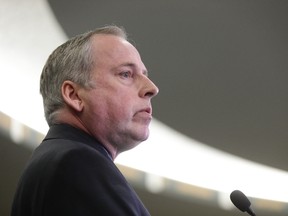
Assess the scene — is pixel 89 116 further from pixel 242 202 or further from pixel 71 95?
pixel 242 202

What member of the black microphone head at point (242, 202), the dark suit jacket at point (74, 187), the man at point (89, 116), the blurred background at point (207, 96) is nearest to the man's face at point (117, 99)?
the man at point (89, 116)

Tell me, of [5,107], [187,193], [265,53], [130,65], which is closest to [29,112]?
[5,107]

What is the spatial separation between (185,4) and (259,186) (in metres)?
0.75

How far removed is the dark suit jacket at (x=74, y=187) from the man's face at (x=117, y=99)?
0.15 meters

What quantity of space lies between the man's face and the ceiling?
0.82 m

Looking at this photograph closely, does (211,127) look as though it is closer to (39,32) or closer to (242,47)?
(242,47)

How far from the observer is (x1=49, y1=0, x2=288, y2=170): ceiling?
1.75m

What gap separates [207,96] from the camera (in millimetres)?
1808

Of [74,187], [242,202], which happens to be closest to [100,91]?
[74,187]

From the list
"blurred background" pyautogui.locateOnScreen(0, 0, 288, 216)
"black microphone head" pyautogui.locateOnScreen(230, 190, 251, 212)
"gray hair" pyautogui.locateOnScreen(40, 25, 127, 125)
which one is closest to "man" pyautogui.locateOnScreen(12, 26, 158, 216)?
"gray hair" pyautogui.locateOnScreen(40, 25, 127, 125)

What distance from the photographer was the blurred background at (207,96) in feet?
5.68

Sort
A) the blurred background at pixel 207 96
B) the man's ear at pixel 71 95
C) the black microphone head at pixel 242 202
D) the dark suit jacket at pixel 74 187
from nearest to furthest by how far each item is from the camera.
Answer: the dark suit jacket at pixel 74 187, the man's ear at pixel 71 95, the black microphone head at pixel 242 202, the blurred background at pixel 207 96

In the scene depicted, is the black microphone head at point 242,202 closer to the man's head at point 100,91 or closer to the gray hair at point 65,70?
the man's head at point 100,91

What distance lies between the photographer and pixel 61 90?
0.89 m
